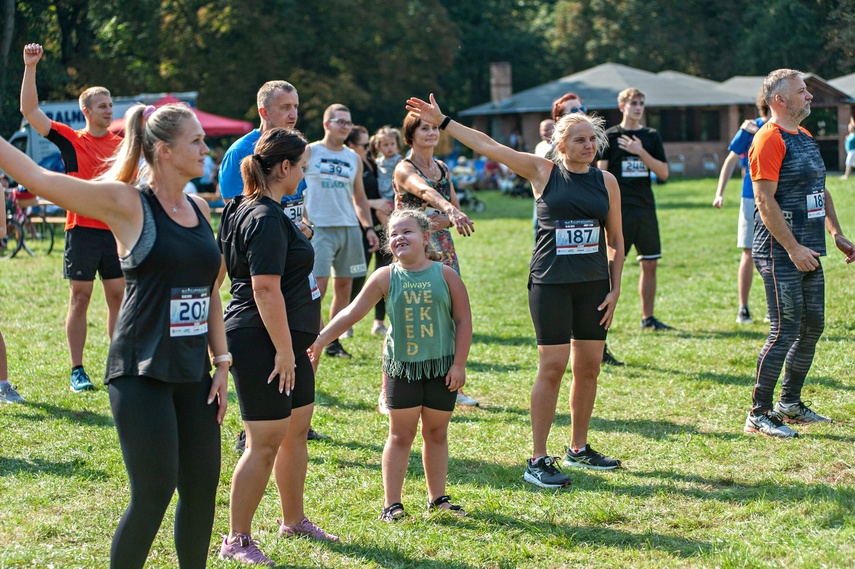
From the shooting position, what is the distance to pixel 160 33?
125ft

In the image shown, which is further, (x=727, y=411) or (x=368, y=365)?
(x=368, y=365)

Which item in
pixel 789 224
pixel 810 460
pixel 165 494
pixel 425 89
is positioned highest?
pixel 425 89

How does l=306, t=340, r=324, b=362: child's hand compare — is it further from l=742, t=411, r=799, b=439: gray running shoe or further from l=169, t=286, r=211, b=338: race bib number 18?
l=742, t=411, r=799, b=439: gray running shoe

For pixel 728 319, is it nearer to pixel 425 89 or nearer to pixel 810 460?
pixel 810 460

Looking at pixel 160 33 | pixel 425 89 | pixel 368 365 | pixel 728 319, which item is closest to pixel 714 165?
pixel 425 89

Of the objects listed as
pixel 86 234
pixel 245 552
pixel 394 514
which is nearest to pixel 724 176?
pixel 86 234

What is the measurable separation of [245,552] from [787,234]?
3771 mm

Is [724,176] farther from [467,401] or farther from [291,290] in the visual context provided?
[291,290]

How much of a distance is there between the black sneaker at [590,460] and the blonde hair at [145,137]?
3249 millimetres

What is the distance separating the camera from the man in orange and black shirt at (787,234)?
6027mm

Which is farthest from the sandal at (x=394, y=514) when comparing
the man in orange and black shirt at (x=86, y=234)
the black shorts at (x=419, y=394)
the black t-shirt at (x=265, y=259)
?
the man in orange and black shirt at (x=86, y=234)

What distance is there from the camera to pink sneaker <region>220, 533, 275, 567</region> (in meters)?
4.35

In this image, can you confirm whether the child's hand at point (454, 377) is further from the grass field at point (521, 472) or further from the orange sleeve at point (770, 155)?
the orange sleeve at point (770, 155)

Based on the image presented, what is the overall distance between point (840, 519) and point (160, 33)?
37438 mm
